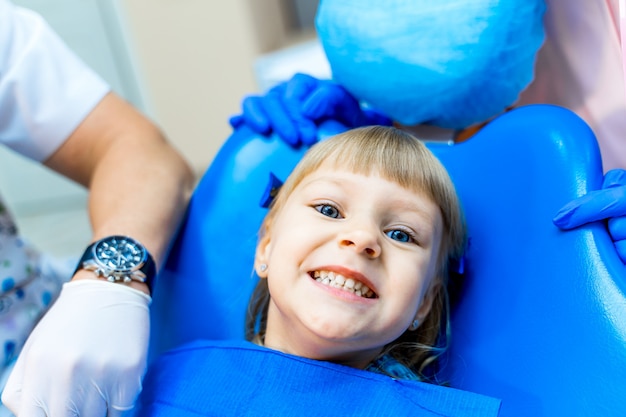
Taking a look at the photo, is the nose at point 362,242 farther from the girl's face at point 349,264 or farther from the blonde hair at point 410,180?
the blonde hair at point 410,180

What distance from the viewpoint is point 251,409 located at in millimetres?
792

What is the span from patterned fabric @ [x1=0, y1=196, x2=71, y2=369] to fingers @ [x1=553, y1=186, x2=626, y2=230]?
817mm

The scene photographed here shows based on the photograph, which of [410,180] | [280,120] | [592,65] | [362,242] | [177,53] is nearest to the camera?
[362,242]

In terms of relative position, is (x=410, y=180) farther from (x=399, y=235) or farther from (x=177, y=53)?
(x=177, y=53)

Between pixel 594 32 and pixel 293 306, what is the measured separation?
2.00 ft

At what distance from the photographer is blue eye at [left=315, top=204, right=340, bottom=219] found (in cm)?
85

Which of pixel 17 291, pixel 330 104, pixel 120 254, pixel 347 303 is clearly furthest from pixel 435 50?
pixel 17 291

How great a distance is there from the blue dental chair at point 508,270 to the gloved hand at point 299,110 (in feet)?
0.09

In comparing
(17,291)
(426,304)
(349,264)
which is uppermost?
(349,264)

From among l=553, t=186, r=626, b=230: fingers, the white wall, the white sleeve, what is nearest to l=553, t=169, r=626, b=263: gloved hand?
l=553, t=186, r=626, b=230: fingers

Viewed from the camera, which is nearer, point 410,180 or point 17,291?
point 410,180

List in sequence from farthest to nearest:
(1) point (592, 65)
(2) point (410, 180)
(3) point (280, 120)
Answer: (3) point (280, 120), (1) point (592, 65), (2) point (410, 180)

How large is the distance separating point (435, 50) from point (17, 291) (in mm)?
768

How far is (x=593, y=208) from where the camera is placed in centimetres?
79
